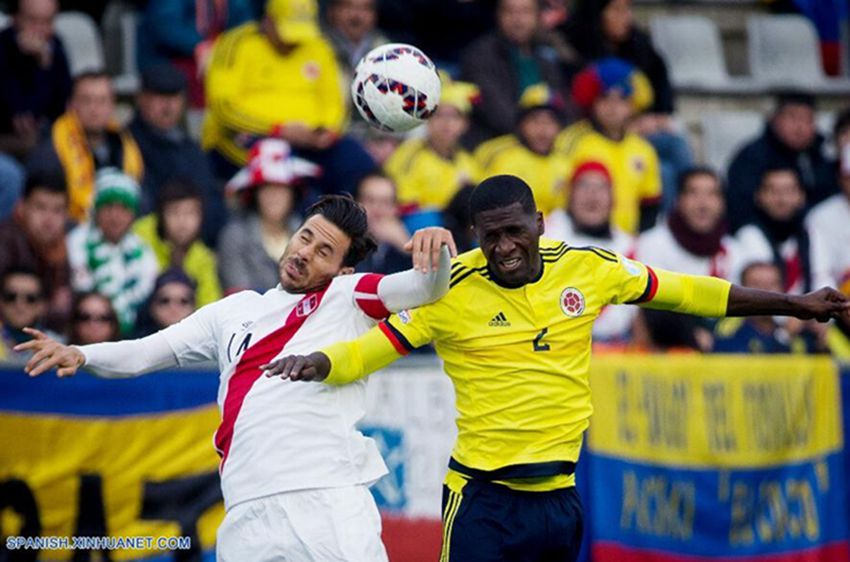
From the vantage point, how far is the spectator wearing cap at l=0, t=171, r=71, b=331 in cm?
1144

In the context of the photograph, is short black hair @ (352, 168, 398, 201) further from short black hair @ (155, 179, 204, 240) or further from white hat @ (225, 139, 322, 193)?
short black hair @ (155, 179, 204, 240)

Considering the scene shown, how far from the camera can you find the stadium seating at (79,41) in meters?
13.8

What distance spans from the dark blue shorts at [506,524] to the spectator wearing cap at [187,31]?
700cm

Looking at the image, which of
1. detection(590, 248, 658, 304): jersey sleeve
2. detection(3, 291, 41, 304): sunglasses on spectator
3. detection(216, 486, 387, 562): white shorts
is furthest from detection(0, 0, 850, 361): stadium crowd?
detection(590, 248, 658, 304): jersey sleeve

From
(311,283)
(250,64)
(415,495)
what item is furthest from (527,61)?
(311,283)

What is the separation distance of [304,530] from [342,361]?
28.1 inches

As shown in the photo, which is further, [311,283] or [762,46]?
[762,46]

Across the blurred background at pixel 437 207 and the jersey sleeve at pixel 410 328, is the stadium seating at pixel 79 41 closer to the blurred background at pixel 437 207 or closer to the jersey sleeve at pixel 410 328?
the blurred background at pixel 437 207

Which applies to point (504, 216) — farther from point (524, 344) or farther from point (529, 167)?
point (529, 167)

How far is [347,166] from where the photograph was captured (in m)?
13.1

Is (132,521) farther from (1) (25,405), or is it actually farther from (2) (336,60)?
(2) (336,60)

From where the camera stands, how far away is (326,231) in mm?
7297

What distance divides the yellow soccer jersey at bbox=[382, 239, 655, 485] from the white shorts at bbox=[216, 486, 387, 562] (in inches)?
27.0

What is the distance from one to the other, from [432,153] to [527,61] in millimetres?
1862
